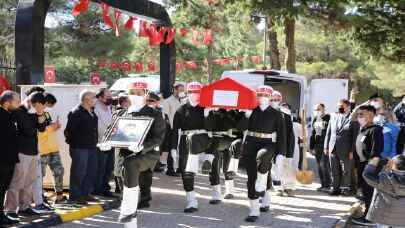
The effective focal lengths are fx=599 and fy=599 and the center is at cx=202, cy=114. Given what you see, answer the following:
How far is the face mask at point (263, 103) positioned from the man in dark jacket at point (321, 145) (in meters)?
3.21

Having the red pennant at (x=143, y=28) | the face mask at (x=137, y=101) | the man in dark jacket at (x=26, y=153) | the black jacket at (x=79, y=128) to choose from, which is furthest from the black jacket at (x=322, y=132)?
the man in dark jacket at (x=26, y=153)

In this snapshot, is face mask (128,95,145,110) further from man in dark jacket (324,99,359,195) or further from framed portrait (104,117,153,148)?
man in dark jacket (324,99,359,195)

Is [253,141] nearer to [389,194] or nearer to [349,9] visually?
[389,194]

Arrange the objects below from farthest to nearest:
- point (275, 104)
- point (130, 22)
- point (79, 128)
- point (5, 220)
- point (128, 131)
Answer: point (130, 22) < point (275, 104) < point (79, 128) < point (5, 220) < point (128, 131)

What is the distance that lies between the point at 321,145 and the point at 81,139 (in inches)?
212

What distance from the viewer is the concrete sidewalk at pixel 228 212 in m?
8.73

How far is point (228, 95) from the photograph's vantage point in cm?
943

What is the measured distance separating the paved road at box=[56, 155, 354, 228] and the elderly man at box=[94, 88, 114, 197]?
3.04 feet

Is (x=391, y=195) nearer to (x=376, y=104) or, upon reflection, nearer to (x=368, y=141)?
(x=368, y=141)

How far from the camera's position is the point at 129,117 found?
25.1 feet

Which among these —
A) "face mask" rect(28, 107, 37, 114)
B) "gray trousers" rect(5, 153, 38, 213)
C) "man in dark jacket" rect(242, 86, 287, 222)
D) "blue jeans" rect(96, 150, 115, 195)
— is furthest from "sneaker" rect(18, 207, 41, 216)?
"man in dark jacket" rect(242, 86, 287, 222)

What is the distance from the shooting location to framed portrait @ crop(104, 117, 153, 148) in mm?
7344

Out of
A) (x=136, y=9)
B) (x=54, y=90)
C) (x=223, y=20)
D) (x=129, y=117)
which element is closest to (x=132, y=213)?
A: (x=129, y=117)

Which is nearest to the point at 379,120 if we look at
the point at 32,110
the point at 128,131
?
the point at 128,131
